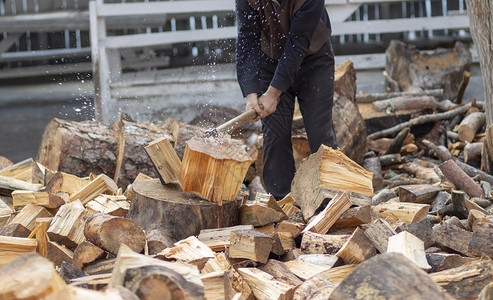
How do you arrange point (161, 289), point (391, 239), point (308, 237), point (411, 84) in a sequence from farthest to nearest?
point (411, 84), point (308, 237), point (391, 239), point (161, 289)

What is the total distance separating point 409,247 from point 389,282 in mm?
584

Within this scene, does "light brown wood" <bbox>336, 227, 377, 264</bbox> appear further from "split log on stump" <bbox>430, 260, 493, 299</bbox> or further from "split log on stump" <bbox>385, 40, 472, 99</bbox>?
"split log on stump" <bbox>385, 40, 472, 99</bbox>

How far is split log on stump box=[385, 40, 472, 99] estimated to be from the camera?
6012mm

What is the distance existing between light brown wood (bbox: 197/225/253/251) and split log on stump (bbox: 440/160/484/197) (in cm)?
159

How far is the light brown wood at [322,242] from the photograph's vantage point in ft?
7.24

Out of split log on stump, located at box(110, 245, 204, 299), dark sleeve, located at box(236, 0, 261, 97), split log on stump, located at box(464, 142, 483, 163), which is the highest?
dark sleeve, located at box(236, 0, 261, 97)

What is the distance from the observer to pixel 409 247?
1963 mm

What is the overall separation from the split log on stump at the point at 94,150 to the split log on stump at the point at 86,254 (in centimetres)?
163

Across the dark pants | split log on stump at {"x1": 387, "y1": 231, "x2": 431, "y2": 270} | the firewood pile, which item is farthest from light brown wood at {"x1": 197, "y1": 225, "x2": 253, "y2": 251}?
the dark pants

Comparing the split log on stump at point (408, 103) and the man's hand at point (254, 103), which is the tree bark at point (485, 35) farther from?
the man's hand at point (254, 103)

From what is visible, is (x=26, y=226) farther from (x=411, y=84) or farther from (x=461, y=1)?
(x=461, y=1)

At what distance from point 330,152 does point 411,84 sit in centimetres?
389

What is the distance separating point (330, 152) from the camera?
2.64 metres

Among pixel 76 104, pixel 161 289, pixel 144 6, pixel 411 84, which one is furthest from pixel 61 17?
pixel 161 289
